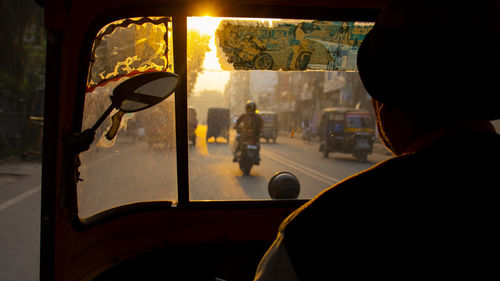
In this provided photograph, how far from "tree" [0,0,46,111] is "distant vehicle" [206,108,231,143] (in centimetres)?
1388

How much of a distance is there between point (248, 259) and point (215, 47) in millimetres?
1302

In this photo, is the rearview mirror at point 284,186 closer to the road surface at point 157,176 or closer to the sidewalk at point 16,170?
the road surface at point 157,176

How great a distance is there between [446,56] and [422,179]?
26cm

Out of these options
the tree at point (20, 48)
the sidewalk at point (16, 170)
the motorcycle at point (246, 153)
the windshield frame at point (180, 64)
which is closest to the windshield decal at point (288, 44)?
the windshield frame at point (180, 64)

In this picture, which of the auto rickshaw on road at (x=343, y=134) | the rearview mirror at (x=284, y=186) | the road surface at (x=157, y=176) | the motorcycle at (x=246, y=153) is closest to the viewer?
the road surface at (x=157, y=176)

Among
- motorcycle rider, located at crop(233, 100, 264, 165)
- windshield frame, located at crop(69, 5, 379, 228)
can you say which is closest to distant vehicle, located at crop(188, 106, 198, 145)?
windshield frame, located at crop(69, 5, 379, 228)

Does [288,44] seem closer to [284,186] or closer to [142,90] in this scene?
[284,186]

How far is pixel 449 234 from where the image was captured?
579 millimetres

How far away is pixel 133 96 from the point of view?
1.16 metres

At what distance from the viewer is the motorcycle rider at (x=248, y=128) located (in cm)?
275

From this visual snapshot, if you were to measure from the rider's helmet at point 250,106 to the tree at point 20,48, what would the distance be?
14228mm

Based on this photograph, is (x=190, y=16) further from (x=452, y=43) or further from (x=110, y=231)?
(x=452, y=43)

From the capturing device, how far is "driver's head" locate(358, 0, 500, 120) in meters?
0.66

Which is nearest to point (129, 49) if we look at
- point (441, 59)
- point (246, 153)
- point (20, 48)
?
point (441, 59)
